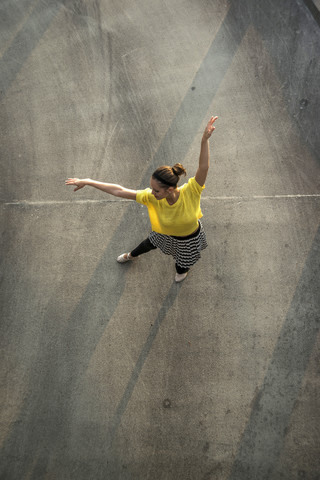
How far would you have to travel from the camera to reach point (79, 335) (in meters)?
3.95

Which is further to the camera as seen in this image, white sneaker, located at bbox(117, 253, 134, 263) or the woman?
white sneaker, located at bbox(117, 253, 134, 263)

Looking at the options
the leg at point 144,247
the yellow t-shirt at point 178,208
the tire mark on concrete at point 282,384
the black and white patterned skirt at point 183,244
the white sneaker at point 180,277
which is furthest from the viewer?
the white sneaker at point 180,277

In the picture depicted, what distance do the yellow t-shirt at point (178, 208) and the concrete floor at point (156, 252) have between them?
120 cm

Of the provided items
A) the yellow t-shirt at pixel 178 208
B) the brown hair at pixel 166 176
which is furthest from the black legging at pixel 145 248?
the brown hair at pixel 166 176

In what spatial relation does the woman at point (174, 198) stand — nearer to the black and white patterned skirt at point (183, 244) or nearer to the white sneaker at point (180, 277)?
the black and white patterned skirt at point (183, 244)

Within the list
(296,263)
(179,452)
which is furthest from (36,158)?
(179,452)

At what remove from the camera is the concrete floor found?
364 cm

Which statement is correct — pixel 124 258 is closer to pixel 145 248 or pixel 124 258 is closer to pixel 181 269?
Answer: pixel 145 248

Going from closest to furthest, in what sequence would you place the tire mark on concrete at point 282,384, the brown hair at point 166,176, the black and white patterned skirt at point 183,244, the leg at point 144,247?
1. the brown hair at point 166,176
2. the black and white patterned skirt at point 183,244
3. the tire mark on concrete at point 282,384
4. the leg at point 144,247

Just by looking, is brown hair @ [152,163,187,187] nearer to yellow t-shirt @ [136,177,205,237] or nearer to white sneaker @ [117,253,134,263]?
yellow t-shirt @ [136,177,205,237]

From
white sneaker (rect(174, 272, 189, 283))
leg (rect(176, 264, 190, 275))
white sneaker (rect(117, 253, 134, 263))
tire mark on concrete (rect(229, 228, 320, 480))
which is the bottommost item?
tire mark on concrete (rect(229, 228, 320, 480))

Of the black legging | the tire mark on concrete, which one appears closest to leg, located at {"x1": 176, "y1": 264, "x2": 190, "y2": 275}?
the black legging

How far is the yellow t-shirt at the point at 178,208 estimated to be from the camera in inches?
117

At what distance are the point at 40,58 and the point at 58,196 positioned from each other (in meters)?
2.13
